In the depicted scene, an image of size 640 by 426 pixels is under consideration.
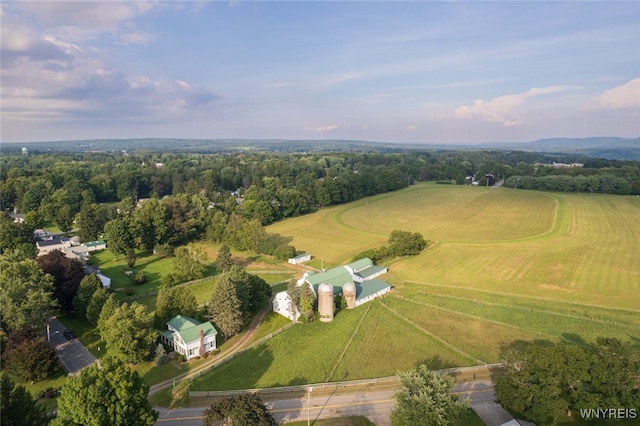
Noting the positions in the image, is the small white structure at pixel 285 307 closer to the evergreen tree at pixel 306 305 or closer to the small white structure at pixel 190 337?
the evergreen tree at pixel 306 305

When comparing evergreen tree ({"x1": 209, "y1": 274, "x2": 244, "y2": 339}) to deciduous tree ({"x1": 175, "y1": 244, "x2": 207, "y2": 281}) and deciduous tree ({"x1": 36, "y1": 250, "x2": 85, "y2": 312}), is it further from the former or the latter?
deciduous tree ({"x1": 36, "y1": 250, "x2": 85, "y2": 312})

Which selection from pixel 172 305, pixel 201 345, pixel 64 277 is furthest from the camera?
pixel 64 277

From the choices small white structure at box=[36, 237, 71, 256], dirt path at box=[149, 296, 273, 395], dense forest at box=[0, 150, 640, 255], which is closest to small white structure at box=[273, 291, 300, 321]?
dirt path at box=[149, 296, 273, 395]

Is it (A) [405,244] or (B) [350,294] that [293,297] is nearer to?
(B) [350,294]

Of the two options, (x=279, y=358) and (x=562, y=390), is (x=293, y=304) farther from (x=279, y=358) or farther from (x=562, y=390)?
(x=562, y=390)

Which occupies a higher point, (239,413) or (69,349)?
(239,413)

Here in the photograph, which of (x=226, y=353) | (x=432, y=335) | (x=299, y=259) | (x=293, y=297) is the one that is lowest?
(x=226, y=353)

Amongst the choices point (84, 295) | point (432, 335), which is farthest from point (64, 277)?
point (432, 335)
